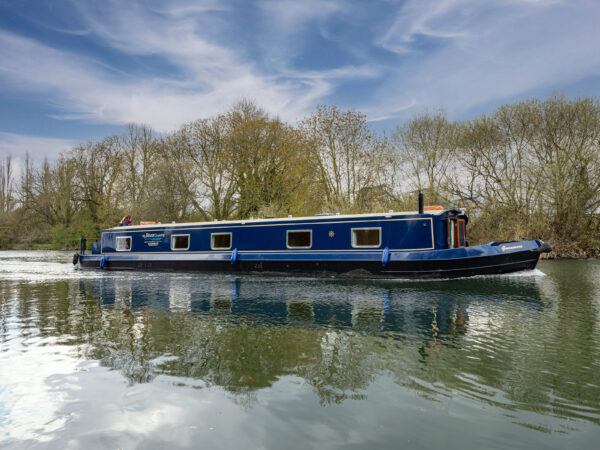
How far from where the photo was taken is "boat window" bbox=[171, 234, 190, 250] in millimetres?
16859

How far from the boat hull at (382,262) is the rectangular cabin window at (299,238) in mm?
374

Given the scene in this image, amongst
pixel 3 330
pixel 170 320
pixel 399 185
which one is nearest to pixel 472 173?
pixel 399 185

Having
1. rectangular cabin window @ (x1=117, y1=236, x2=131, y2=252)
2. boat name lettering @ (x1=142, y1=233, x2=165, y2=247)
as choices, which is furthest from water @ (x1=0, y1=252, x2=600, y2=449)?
rectangular cabin window @ (x1=117, y1=236, x2=131, y2=252)

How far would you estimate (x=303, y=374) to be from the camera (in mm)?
4805

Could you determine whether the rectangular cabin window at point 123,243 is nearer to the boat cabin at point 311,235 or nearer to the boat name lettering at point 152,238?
the boat cabin at point 311,235

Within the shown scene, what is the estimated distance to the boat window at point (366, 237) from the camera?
44.5ft

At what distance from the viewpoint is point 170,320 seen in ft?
25.2

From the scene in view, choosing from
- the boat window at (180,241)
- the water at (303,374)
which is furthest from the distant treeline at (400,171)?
Result: the water at (303,374)

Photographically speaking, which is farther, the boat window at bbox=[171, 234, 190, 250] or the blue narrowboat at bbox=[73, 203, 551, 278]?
the boat window at bbox=[171, 234, 190, 250]

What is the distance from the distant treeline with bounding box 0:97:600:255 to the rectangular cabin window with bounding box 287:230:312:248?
358 inches

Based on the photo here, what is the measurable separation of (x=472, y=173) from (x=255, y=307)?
20.8 meters

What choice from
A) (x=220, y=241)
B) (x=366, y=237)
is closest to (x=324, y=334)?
(x=366, y=237)

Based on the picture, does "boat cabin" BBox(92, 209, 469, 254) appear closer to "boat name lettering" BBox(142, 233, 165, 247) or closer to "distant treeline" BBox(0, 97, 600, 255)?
"boat name lettering" BBox(142, 233, 165, 247)

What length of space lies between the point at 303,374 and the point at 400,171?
2279 cm
